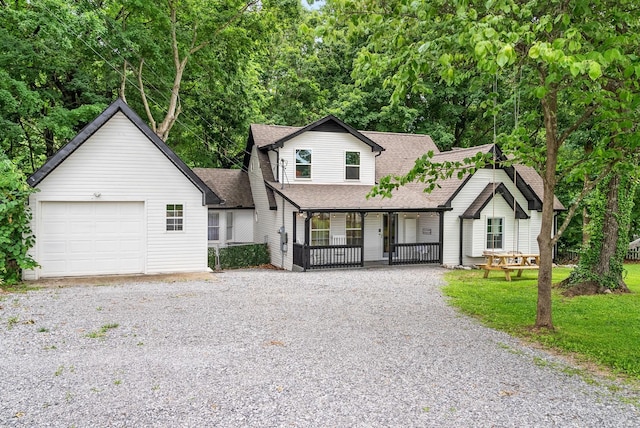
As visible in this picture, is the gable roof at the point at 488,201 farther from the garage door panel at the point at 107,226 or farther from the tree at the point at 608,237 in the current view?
the garage door panel at the point at 107,226

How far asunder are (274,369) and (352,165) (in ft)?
46.4

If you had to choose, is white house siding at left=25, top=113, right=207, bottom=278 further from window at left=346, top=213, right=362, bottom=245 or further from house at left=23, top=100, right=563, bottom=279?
window at left=346, top=213, right=362, bottom=245

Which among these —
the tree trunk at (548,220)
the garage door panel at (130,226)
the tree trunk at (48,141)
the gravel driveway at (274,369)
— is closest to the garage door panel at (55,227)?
the garage door panel at (130,226)

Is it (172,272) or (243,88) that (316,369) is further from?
(243,88)

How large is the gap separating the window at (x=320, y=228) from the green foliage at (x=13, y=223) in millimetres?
9604

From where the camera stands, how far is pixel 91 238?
14172mm

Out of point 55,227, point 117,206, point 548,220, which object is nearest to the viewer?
point 548,220

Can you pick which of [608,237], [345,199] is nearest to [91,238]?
[345,199]

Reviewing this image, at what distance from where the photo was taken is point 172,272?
15.0 m

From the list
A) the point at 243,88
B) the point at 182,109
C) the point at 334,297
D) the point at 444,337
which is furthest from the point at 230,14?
the point at 444,337

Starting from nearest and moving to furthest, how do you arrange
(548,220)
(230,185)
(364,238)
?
1. (548,220)
2. (364,238)
3. (230,185)

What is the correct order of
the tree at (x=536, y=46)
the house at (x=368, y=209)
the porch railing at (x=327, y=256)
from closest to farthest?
the tree at (x=536, y=46), the porch railing at (x=327, y=256), the house at (x=368, y=209)

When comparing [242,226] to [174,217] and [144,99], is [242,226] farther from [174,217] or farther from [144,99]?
[144,99]

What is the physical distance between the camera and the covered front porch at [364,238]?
1731 cm
